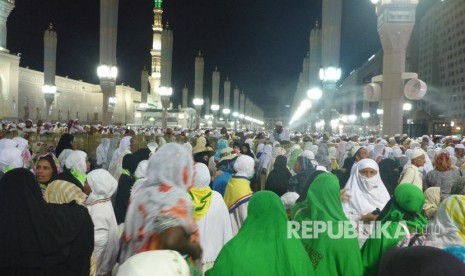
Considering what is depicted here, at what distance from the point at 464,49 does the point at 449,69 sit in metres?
6.60

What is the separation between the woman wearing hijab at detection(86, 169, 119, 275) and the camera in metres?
3.80

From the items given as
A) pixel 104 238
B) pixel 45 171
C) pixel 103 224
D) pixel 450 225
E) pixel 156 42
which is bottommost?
pixel 104 238

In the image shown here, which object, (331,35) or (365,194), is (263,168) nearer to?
(365,194)

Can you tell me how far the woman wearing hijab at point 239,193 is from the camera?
16.6 feet

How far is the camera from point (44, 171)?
5086 mm

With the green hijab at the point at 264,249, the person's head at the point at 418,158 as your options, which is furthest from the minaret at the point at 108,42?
the green hijab at the point at 264,249

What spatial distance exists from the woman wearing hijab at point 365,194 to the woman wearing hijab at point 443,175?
1431 millimetres

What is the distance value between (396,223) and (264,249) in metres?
1.07

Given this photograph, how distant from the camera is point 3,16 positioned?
→ 194 ft

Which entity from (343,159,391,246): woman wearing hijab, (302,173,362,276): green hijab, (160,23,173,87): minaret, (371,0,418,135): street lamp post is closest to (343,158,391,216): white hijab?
(343,159,391,246): woman wearing hijab

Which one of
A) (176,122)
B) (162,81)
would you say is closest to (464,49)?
(176,122)

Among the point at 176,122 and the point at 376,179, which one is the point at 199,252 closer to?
the point at 376,179

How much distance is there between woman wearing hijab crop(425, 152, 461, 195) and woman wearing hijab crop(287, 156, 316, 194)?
5.16 ft

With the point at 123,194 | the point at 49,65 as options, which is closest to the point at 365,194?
the point at 123,194
